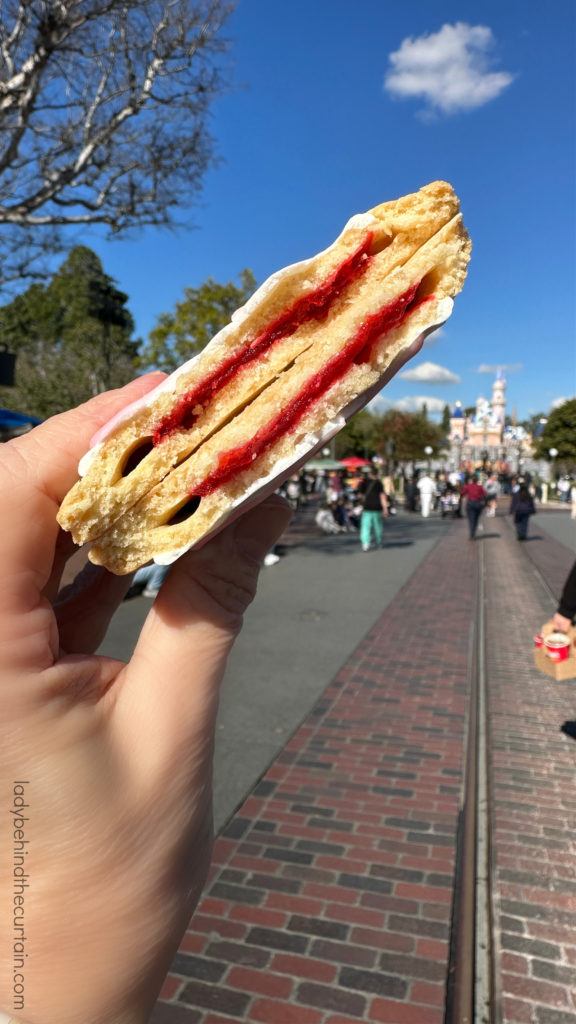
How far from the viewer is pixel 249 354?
4.85 feet

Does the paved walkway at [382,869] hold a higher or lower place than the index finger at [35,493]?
lower

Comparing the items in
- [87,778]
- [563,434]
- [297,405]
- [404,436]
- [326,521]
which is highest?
[563,434]

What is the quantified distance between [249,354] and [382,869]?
369 cm

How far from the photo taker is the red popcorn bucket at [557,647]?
438 cm

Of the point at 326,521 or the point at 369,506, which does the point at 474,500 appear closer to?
the point at 326,521

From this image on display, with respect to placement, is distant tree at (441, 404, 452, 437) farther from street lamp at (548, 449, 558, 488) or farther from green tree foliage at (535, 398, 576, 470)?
green tree foliage at (535, 398, 576, 470)

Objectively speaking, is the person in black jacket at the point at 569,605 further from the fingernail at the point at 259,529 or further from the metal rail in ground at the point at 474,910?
the fingernail at the point at 259,529

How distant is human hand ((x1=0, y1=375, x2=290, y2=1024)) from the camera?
1181mm

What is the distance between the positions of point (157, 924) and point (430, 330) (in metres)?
1.44

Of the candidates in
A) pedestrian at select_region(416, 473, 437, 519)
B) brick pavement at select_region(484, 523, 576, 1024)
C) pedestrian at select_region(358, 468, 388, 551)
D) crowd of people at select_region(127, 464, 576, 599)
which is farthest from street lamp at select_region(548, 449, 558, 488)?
brick pavement at select_region(484, 523, 576, 1024)

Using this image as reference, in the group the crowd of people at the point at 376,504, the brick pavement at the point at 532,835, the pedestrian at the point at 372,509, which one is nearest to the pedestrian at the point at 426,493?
the crowd of people at the point at 376,504

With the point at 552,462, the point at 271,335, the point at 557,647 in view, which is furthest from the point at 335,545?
the point at 552,462

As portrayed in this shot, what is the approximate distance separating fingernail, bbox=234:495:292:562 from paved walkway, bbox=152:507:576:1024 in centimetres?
260

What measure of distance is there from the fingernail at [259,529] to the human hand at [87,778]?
0.58 feet
